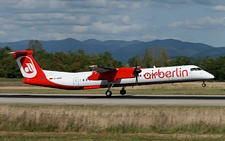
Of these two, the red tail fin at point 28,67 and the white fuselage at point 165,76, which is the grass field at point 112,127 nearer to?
the white fuselage at point 165,76

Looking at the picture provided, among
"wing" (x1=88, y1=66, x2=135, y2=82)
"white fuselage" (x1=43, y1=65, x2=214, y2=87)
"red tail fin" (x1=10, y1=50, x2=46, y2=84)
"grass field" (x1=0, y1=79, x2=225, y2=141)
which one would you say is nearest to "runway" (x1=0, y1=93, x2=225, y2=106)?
"white fuselage" (x1=43, y1=65, x2=214, y2=87)

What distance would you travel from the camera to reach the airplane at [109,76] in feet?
145

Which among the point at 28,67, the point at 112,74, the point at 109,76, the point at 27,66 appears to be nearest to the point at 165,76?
the point at 112,74

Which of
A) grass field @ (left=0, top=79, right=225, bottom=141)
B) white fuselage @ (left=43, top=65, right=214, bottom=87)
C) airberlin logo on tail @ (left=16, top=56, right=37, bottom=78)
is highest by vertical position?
airberlin logo on tail @ (left=16, top=56, right=37, bottom=78)

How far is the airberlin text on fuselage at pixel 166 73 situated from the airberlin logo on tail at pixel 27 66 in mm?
12056

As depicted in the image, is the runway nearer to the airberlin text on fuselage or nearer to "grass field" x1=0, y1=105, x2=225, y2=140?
the airberlin text on fuselage

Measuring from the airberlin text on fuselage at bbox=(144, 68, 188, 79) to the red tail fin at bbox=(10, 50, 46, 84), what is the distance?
11379 mm

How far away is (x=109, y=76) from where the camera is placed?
45031mm

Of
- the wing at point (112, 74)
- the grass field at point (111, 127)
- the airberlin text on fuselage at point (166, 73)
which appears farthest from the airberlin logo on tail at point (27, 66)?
the grass field at point (111, 127)

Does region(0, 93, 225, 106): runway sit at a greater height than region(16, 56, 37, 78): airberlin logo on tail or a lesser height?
lesser

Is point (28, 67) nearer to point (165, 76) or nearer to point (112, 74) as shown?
point (112, 74)

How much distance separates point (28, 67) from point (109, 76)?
8.77 metres

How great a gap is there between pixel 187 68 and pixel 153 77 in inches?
145

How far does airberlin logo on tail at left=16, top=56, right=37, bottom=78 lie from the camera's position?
46.5 m
